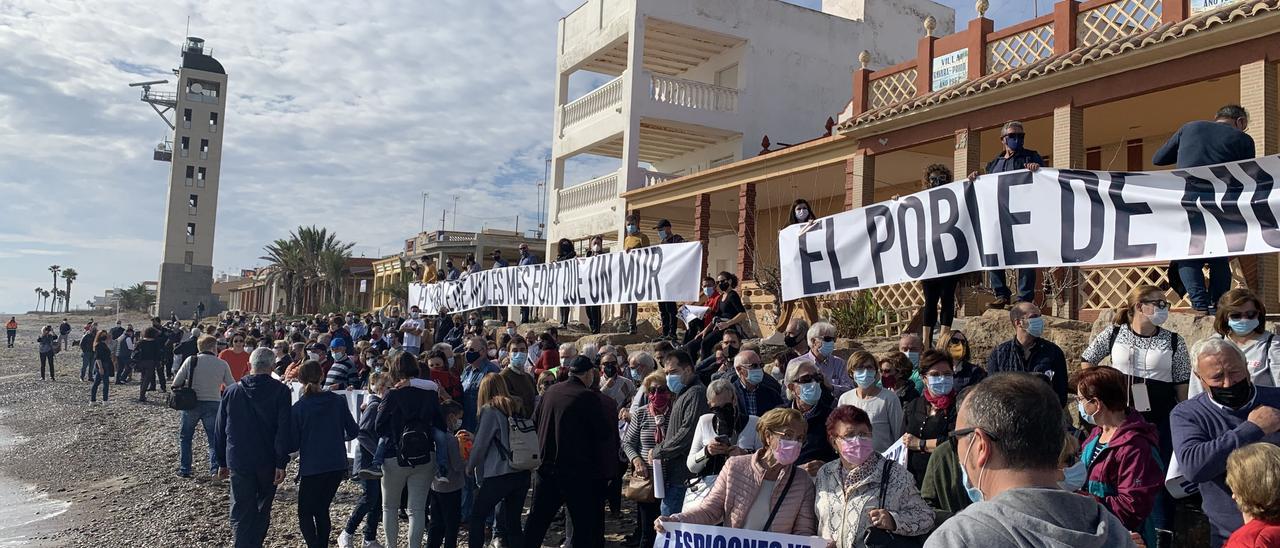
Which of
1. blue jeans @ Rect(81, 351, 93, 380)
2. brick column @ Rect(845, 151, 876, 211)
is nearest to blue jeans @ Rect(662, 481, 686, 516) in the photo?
brick column @ Rect(845, 151, 876, 211)

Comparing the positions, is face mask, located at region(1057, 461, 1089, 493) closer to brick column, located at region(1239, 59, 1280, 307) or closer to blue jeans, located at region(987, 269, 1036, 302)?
blue jeans, located at region(987, 269, 1036, 302)

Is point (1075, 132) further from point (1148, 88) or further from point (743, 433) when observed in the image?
point (743, 433)

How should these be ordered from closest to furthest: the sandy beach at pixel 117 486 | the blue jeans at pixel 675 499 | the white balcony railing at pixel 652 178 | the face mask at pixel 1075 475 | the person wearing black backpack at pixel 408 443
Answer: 1. the face mask at pixel 1075 475
2. the blue jeans at pixel 675 499
3. the person wearing black backpack at pixel 408 443
4. the sandy beach at pixel 117 486
5. the white balcony railing at pixel 652 178

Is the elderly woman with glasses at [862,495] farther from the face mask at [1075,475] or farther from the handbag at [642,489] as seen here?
the handbag at [642,489]

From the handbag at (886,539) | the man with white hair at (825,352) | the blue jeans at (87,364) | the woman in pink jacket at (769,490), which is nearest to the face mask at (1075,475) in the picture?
the handbag at (886,539)

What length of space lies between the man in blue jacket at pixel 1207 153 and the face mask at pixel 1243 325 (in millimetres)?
1918

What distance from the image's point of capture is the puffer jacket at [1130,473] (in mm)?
3625

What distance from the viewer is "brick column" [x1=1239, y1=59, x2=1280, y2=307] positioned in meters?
9.70

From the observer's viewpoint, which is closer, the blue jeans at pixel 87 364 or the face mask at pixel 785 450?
the face mask at pixel 785 450

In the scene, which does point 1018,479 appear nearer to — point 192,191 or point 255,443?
point 255,443

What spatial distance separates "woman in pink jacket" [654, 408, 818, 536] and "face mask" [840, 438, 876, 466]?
0.32 m

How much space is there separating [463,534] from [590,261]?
18.9ft

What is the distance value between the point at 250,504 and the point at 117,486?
6.43m

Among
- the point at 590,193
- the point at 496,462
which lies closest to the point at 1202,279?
the point at 496,462
